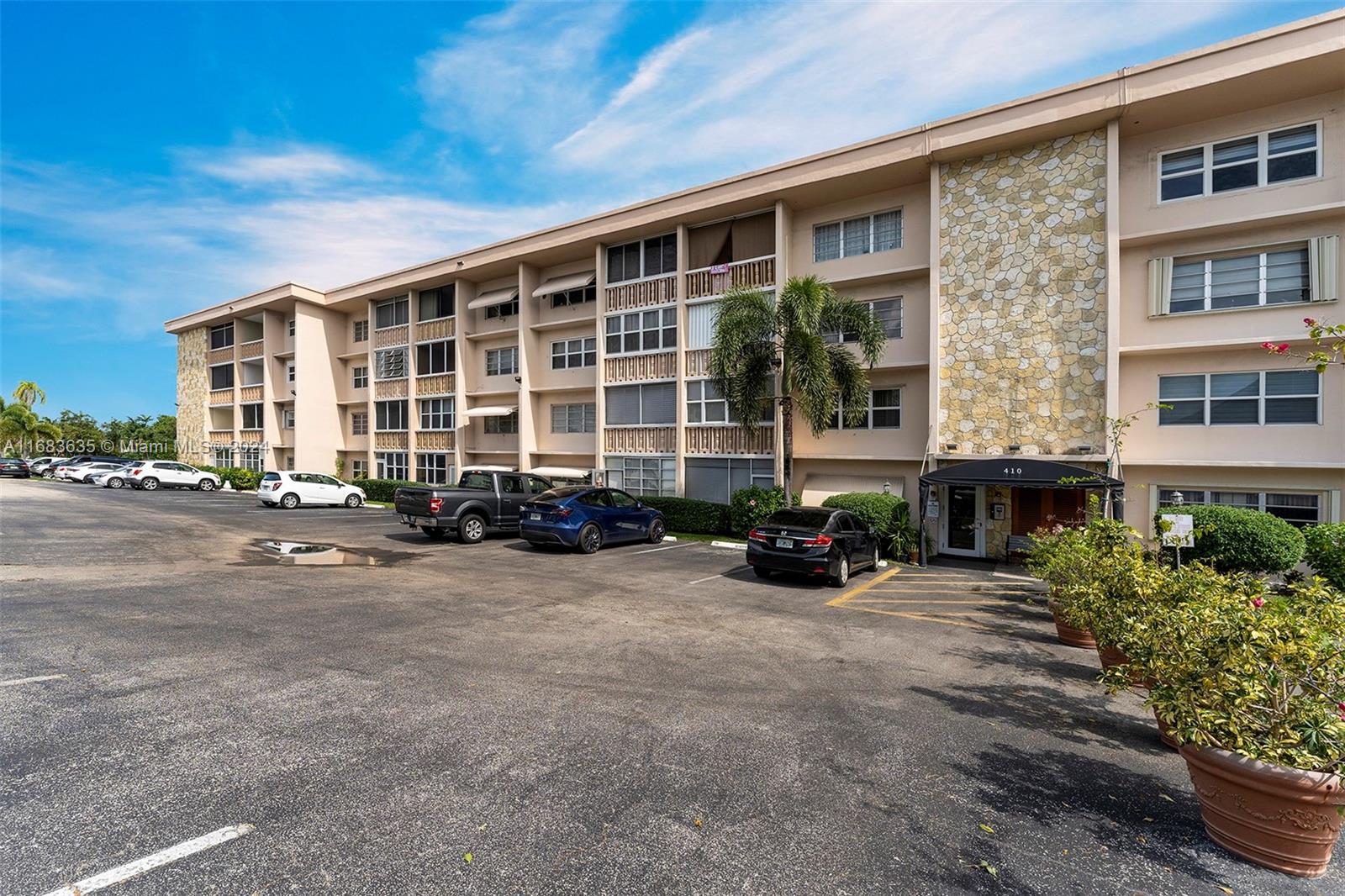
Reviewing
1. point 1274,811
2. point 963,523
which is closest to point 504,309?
point 963,523

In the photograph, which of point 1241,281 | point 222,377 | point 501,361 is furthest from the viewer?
point 222,377

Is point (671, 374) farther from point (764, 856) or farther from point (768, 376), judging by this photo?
point (764, 856)

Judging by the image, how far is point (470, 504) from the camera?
1677 cm

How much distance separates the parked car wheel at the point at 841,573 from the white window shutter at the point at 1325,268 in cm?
1177

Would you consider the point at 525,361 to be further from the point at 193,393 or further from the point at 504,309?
the point at 193,393

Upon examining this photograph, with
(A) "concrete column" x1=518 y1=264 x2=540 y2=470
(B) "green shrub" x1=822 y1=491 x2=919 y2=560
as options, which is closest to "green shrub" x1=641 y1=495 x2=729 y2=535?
(B) "green shrub" x1=822 y1=491 x2=919 y2=560

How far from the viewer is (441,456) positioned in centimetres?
2898

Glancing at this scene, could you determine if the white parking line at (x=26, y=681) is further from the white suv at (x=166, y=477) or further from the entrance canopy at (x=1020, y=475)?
the white suv at (x=166, y=477)

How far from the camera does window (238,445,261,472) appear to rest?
36.6 m

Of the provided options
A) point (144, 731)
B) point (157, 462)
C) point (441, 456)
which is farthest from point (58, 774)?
point (157, 462)

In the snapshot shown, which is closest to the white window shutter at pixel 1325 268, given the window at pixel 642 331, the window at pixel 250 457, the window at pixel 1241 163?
the window at pixel 1241 163

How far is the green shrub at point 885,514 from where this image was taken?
15750 mm

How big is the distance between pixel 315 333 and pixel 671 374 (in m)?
24.2

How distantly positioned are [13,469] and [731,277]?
181 feet
